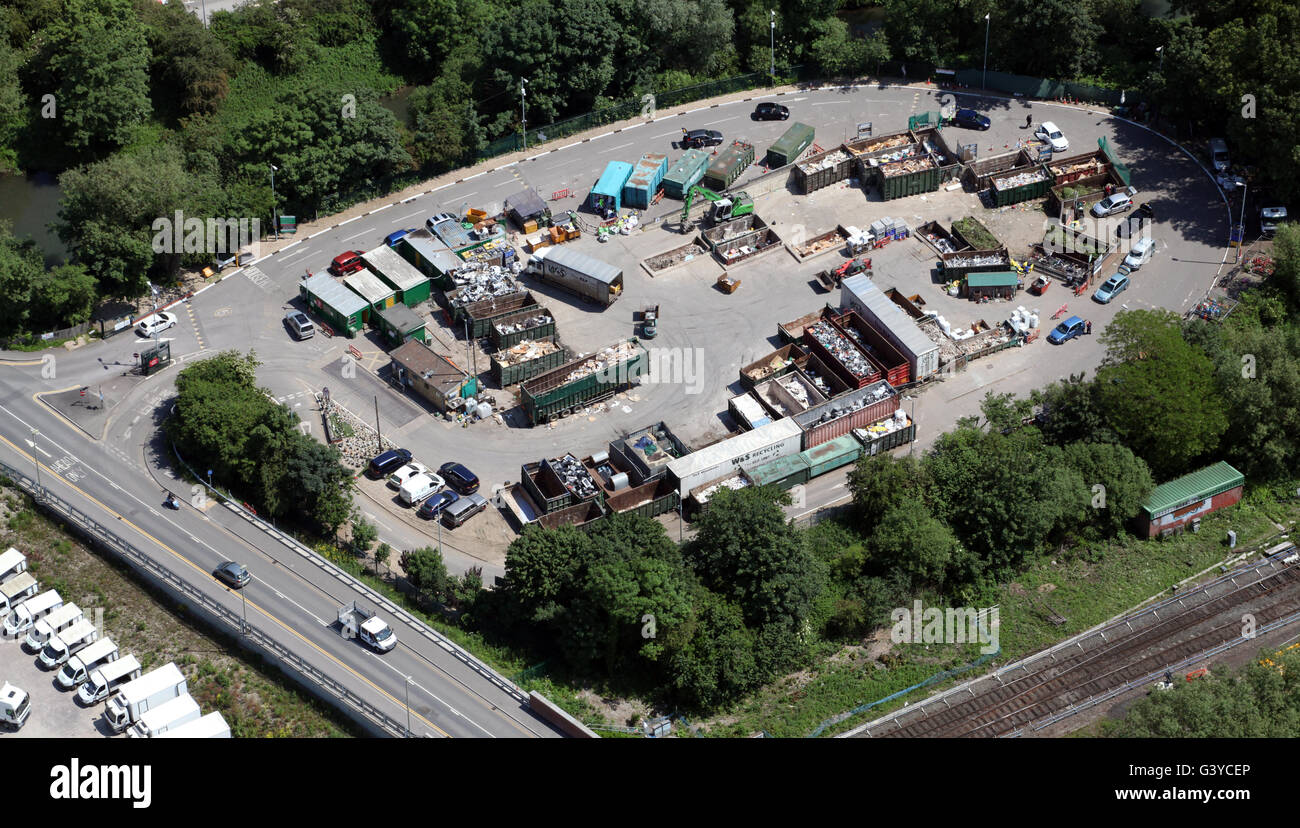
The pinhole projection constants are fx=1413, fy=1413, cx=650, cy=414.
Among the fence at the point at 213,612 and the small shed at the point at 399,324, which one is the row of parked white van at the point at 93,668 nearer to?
the fence at the point at 213,612

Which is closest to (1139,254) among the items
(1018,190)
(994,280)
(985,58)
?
(1018,190)

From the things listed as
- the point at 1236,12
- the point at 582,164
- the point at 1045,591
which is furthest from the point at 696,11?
the point at 1045,591

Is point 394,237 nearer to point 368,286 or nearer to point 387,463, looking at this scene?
point 368,286

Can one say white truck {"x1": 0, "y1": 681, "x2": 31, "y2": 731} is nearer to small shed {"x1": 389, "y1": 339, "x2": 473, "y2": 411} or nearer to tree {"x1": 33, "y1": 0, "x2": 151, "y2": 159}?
small shed {"x1": 389, "y1": 339, "x2": 473, "y2": 411}

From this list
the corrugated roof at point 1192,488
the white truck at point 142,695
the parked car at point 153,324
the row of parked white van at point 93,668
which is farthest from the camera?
the parked car at point 153,324

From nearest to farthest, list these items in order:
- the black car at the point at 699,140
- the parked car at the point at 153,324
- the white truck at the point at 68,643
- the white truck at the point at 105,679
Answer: the white truck at the point at 105,679
the white truck at the point at 68,643
the parked car at the point at 153,324
the black car at the point at 699,140

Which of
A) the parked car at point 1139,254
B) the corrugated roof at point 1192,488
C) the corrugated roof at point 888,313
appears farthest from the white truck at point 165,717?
the parked car at point 1139,254

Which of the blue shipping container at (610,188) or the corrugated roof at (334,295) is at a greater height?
the blue shipping container at (610,188)

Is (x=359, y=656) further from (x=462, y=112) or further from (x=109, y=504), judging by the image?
(x=462, y=112)
